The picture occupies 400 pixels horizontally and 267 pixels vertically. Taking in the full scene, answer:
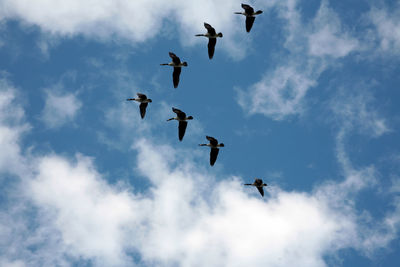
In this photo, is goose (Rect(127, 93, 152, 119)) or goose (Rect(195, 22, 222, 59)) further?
goose (Rect(127, 93, 152, 119))

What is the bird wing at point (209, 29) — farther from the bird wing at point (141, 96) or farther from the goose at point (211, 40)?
the bird wing at point (141, 96)

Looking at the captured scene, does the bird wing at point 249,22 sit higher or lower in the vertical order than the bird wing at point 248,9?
lower

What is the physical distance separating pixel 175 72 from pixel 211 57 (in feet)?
10.5

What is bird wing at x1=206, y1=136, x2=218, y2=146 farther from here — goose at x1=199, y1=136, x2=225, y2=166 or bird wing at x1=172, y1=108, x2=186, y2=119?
bird wing at x1=172, y1=108, x2=186, y2=119

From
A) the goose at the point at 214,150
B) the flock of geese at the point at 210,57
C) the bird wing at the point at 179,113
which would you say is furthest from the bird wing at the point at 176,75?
the goose at the point at 214,150

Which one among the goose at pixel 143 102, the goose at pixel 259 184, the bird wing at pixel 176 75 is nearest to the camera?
the bird wing at pixel 176 75

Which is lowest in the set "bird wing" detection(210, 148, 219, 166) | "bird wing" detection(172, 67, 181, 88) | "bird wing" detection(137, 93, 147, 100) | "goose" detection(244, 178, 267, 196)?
"goose" detection(244, 178, 267, 196)

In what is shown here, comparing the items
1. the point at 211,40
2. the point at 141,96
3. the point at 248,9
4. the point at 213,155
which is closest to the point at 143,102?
the point at 141,96

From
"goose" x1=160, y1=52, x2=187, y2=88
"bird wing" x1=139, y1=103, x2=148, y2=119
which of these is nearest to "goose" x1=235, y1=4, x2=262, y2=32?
"goose" x1=160, y1=52, x2=187, y2=88

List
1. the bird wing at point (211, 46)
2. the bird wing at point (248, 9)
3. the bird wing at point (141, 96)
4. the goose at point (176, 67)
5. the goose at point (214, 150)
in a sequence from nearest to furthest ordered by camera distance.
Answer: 1. the bird wing at point (248, 9)
2. the bird wing at point (211, 46)
3. the goose at point (176, 67)
4. the goose at point (214, 150)
5. the bird wing at point (141, 96)

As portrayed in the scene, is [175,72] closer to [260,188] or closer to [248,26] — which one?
[248,26]

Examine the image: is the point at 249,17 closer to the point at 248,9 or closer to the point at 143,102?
the point at 248,9

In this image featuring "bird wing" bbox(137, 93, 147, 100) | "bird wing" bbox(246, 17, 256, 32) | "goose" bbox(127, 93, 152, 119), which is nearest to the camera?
"bird wing" bbox(246, 17, 256, 32)

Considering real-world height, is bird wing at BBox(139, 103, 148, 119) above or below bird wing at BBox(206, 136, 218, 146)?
above
